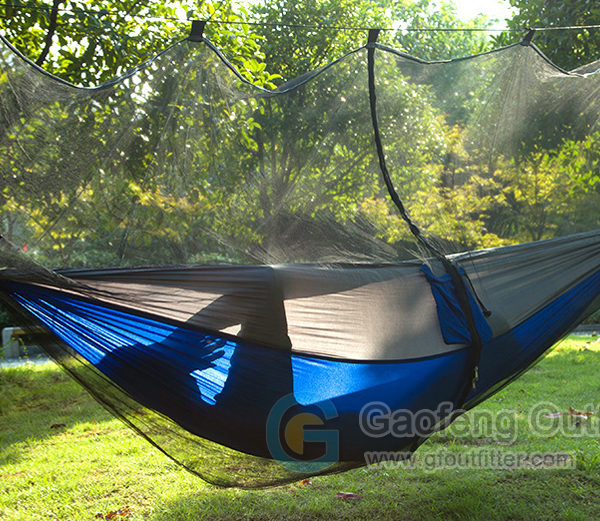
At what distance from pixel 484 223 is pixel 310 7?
7.09m

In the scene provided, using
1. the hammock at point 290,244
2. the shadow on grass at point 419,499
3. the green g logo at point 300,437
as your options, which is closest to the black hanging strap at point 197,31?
the hammock at point 290,244

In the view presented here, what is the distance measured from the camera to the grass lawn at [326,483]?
8.05 ft

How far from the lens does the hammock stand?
1.90 metres

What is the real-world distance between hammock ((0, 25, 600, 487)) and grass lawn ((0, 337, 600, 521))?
55cm

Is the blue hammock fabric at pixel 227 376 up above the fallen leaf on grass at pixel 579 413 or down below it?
above

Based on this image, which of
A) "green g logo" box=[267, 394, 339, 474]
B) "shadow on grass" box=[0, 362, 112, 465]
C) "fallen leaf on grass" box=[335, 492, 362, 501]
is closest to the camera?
"green g logo" box=[267, 394, 339, 474]

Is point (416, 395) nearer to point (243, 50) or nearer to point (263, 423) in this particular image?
point (263, 423)

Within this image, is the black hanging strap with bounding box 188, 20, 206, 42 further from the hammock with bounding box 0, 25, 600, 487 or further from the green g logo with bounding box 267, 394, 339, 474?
the green g logo with bounding box 267, 394, 339, 474

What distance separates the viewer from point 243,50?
13.7ft

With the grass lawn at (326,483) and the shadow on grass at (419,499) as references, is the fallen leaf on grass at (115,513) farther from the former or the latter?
the shadow on grass at (419,499)

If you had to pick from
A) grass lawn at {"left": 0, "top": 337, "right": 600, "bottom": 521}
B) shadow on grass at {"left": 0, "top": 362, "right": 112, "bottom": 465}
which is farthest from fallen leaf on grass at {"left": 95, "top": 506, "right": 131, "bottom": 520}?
shadow on grass at {"left": 0, "top": 362, "right": 112, "bottom": 465}

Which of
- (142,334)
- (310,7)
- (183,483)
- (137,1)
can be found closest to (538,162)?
(142,334)

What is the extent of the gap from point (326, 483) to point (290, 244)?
4.38ft

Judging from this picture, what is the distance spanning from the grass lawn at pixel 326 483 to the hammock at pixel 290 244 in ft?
1.82
